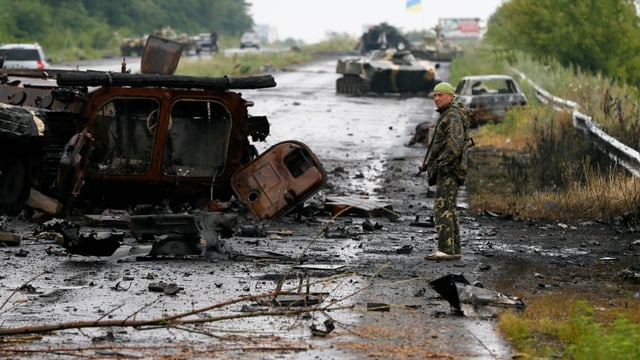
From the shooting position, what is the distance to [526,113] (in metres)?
26.8

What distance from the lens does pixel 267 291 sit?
33.4ft

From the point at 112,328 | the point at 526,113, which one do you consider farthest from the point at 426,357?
the point at 526,113

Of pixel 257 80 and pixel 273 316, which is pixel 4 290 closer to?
pixel 273 316

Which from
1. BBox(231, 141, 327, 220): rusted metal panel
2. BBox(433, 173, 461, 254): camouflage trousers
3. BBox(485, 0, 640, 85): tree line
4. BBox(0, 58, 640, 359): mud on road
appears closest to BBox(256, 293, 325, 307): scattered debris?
BBox(0, 58, 640, 359): mud on road

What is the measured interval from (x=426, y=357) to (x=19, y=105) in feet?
25.8

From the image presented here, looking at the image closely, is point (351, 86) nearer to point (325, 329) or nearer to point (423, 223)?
point (423, 223)

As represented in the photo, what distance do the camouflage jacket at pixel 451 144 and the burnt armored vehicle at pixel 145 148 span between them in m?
1.77

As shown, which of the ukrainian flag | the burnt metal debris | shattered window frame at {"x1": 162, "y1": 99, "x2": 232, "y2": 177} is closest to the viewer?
the burnt metal debris

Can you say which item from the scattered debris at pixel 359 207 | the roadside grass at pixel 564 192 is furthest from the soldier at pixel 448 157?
the scattered debris at pixel 359 207

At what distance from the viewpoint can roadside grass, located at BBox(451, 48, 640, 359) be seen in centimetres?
820

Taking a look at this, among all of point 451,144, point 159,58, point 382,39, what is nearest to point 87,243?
point 451,144

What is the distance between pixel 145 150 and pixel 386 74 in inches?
1114

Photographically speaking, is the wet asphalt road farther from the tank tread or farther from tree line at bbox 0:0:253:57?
tree line at bbox 0:0:253:57

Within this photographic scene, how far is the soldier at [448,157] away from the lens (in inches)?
487
